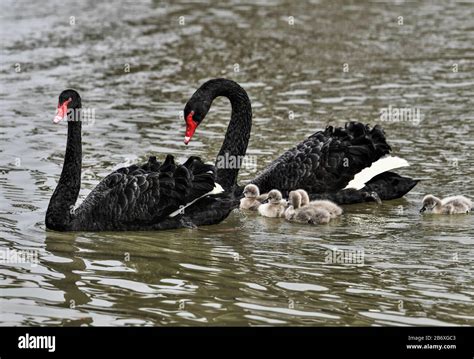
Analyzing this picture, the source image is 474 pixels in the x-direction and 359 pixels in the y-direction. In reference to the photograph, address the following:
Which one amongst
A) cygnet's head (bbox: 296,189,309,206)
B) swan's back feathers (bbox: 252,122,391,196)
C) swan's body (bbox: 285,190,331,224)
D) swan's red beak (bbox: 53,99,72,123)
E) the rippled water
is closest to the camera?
the rippled water

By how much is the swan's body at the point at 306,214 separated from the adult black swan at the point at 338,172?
469 millimetres

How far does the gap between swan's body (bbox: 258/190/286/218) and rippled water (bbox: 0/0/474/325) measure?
0.11 m

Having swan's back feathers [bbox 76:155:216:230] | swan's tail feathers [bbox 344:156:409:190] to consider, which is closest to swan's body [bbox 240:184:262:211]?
swan's back feathers [bbox 76:155:216:230]

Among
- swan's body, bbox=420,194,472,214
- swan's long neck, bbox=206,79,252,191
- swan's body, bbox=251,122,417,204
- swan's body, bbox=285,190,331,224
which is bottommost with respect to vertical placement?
swan's body, bbox=285,190,331,224

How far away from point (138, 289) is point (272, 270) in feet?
2.83

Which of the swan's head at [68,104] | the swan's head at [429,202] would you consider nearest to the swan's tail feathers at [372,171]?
the swan's head at [429,202]

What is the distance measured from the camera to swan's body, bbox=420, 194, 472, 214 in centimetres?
786

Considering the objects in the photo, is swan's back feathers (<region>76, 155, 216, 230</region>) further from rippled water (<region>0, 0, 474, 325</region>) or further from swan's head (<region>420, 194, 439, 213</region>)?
swan's head (<region>420, 194, 439, 213</region>)

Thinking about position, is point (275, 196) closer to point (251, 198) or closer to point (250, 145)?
point (251, 198)

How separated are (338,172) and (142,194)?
1.72 m

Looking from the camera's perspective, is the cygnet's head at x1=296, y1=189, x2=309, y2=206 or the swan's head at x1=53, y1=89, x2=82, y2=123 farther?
the cygnet's head at x1=296, y1=189, x2=309, y2=206

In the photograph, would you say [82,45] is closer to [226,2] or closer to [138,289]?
[226,2]

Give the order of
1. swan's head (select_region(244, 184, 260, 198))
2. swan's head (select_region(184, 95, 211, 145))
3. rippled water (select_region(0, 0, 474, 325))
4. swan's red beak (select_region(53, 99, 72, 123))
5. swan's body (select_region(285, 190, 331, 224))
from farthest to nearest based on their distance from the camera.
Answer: swan's head (select_region(244, 184, 260, 198)) < swan's head (select_region(184, 95, 211, 145)) < swan's body (select_region(285, 190, 331, 224)) < swan's red beak (select_region(53, 99, 72, 123)) < rippled water (select_region(0, 0, 474, 325))
